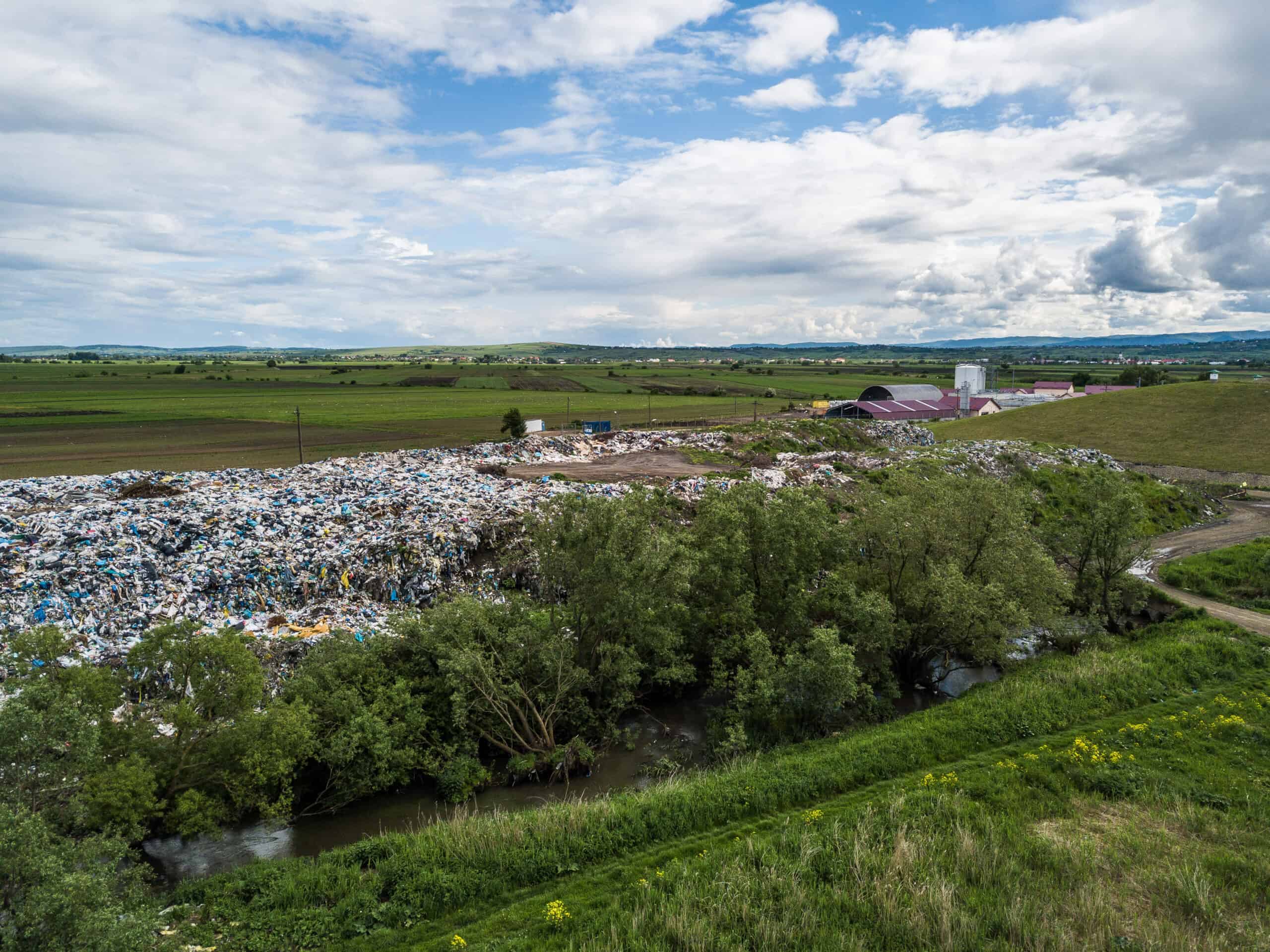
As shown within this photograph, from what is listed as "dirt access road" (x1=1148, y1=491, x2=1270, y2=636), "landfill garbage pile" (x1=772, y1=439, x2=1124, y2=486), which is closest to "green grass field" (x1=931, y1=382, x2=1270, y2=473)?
"landfill garbage pile" (x1=772, y1=439, x2=1124, y2=486)

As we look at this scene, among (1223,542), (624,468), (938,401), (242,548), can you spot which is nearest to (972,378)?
(938,401)

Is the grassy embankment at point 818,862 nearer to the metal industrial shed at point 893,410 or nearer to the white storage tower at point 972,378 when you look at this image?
Result: the metal industrial shed at point 893,410

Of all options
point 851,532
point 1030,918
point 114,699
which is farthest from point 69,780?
point 851,532

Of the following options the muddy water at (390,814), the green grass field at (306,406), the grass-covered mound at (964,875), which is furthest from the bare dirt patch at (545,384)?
the grass-covered mound at (964,875)

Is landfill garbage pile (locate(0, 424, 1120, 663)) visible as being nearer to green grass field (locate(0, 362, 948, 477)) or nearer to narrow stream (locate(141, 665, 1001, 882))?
narrow stream (locate(141, 665, 1001, 882))

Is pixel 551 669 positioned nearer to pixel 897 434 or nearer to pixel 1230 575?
pixel 1230 575
